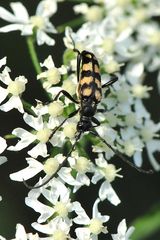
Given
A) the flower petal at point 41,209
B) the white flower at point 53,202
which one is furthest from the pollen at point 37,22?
the flower petal at point 41,209

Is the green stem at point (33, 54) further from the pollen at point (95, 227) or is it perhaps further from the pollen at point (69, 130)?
the pollen at point (95, 227)

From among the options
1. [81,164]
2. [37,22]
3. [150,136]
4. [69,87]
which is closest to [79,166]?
[81,164]

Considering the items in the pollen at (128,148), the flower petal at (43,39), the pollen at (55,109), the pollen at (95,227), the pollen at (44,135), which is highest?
the flower petal at (43,39)

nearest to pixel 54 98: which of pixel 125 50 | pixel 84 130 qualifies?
pixel 84 130

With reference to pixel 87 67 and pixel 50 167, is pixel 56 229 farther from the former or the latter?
pixel 87 67

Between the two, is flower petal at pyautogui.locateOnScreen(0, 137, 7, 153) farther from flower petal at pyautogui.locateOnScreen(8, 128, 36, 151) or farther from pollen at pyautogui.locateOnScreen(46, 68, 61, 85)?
pollen at pyautogui.locateOnScreen(46, 68, 61, 85)

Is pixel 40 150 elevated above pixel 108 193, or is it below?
above

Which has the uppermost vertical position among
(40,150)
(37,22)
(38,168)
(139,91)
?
(37,22)
